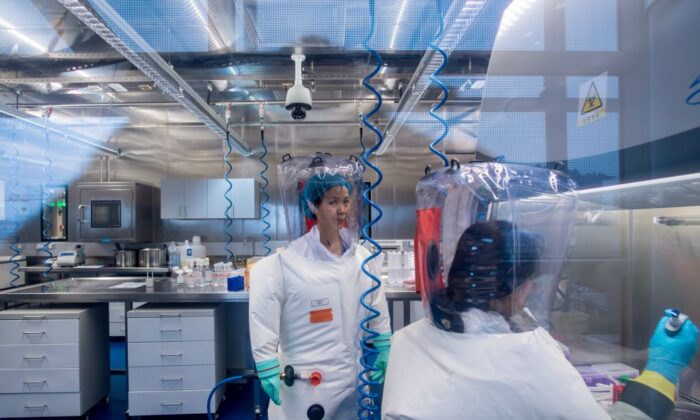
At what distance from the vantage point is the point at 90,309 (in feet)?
7.42

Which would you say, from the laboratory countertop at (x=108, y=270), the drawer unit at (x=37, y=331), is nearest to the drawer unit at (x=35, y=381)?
the drawer unit at (x=37, y=331)

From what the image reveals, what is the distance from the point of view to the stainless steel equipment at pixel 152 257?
13.7ft

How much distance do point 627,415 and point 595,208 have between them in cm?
72

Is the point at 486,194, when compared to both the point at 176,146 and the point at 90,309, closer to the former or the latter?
the point at 90,309

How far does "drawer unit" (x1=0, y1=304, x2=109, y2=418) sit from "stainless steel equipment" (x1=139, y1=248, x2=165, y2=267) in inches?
81.4

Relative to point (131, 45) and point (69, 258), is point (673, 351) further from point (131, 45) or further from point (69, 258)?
point (69, 258)

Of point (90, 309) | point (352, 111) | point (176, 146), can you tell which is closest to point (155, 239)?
point (176, 146)

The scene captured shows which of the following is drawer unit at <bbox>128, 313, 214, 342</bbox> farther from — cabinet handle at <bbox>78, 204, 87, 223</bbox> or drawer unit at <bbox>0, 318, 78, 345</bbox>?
cabinet handle at <bbox>78, 204, 87, 223</bbox>

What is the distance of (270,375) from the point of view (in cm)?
126

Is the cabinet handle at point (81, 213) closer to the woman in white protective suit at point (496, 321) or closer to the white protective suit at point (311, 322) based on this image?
the white protective suit at point (311, 322)

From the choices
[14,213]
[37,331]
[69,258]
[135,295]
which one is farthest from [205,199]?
[14,213]

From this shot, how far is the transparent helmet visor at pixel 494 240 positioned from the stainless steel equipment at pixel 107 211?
14.2ft

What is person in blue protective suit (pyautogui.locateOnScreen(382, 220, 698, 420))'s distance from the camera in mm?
593

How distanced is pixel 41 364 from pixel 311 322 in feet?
6.72
